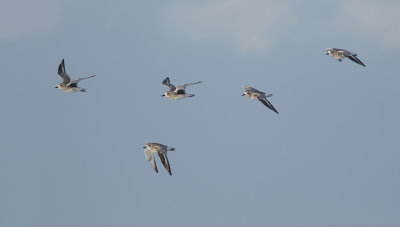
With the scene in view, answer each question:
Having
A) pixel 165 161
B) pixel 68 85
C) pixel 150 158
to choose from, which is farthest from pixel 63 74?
pixel 165 161

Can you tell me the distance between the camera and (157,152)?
2530 inches

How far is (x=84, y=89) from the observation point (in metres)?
68.9

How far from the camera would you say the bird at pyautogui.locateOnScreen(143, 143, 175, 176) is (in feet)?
208

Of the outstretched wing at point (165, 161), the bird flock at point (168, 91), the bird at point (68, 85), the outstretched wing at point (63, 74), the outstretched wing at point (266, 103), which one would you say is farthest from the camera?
the outstretched wing at point (63, 74)

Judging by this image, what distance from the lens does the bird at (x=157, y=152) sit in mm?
63534

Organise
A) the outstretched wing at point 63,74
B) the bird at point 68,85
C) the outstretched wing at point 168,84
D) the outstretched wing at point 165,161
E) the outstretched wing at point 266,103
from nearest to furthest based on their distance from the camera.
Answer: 1. the outstretched wing at point 165,161
2. the outstretched wing at point 266,103
3. the bird at point 68,85
4. the outstretched wing at point 168,84
5. the outstretched wing at point 63,74

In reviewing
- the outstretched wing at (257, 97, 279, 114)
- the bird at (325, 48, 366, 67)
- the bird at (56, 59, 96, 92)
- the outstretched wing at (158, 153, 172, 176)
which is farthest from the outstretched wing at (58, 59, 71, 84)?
the bird at (325, 48, 366, 67)

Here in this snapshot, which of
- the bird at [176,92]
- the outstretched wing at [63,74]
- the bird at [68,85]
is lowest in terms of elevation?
the bird at [176,92]

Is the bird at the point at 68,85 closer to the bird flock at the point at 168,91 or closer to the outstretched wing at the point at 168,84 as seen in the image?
the bird flock at the point at 168,91

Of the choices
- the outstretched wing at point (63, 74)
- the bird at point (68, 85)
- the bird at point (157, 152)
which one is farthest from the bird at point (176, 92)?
the outstretched wing at point (63, 74)

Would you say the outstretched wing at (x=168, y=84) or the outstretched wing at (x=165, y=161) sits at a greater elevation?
the outstretched wing at (x=168, y=84)

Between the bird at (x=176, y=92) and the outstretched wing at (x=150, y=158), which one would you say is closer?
the outstretched wing at (x=150, y=158)

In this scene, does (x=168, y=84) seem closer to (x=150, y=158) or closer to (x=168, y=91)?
(x=168, y=91)

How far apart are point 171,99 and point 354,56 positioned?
55.5ft
